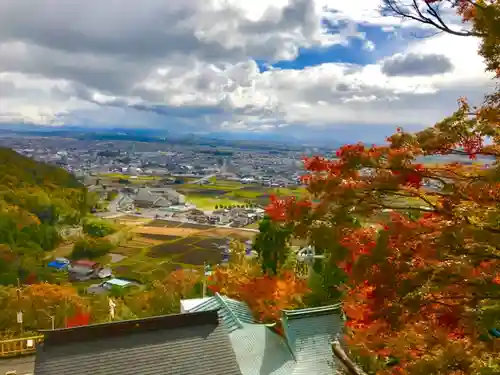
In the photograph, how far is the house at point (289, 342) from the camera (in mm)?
9109

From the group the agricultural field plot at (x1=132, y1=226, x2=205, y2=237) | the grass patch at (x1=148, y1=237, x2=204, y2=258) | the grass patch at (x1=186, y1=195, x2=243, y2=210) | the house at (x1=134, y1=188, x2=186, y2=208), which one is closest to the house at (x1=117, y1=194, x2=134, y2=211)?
the house at (x1=134, y1=188, x2=186, y2=208)

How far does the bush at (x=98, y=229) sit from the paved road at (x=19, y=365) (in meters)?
40.7

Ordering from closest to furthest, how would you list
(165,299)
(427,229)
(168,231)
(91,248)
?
Result: (427,229) → (165,299) → (91,248) → (168,231)

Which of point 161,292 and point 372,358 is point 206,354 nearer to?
point 372,358

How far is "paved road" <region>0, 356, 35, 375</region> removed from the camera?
1030cm

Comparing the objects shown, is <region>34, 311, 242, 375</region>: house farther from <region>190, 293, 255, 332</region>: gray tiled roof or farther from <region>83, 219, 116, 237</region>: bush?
<region>83, 219, 116, 237</region>: bush

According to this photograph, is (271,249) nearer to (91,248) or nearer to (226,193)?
(91,248)

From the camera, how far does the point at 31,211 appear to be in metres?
53.2

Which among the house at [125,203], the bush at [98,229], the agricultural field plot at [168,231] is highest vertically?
the bush at [98,229]

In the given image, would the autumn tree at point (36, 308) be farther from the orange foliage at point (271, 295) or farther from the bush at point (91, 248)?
the bush at point (91, 248)

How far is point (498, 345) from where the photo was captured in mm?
3850

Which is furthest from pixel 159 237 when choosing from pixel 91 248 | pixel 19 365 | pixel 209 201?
pixel 19 365

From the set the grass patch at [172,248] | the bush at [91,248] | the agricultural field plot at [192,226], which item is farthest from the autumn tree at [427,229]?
the agricultural field plot at [192,226]

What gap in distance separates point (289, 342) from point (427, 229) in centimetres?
601
